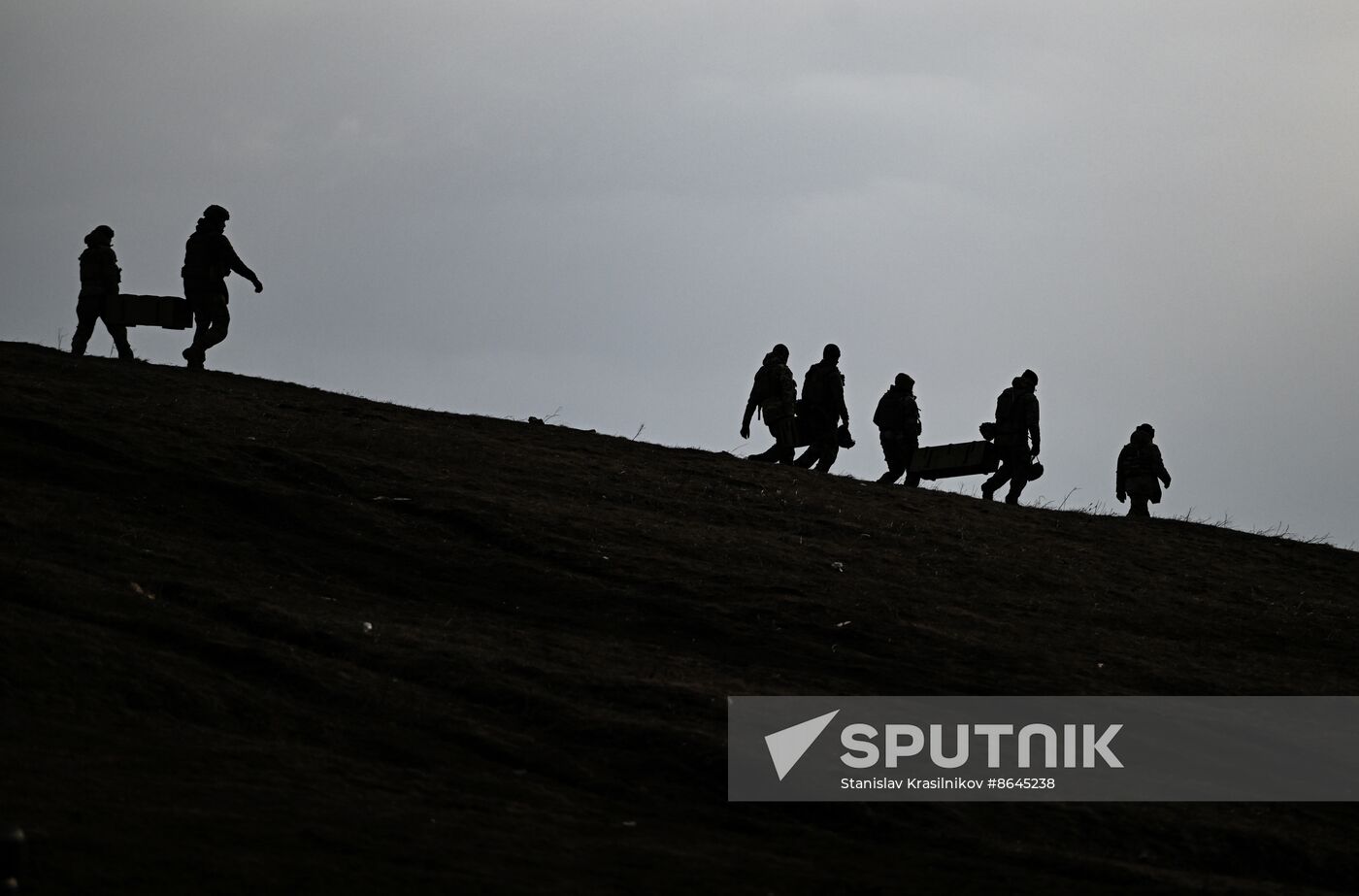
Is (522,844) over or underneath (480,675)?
underneath

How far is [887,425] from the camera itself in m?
26.4

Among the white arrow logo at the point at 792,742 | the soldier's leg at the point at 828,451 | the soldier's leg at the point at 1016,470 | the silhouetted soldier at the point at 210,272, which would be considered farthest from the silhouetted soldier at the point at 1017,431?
the white arrow logo at the point at 792,742

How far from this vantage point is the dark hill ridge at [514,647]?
9.03 meters

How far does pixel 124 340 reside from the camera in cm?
2447

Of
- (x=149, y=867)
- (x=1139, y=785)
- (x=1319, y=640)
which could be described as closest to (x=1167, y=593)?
(x=1319, y=640)

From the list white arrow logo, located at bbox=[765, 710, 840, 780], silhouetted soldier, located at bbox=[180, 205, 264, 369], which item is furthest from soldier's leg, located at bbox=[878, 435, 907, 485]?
white arrow logo, located at bbox=[765, 710, 840, 780]

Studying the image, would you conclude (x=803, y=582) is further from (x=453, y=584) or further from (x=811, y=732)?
(x=811, y=732)

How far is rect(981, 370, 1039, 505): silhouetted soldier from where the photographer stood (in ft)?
86.2

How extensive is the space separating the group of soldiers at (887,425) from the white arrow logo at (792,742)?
44.3ft

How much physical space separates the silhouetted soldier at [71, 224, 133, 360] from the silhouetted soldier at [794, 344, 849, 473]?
997 centimetres

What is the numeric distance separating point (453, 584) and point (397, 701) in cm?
399

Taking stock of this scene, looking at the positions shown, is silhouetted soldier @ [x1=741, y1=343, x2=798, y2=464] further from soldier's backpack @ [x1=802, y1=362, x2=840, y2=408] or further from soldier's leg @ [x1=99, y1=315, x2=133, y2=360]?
soldier's leg @ [x1=99, y1=315, x2=133, y2=360]

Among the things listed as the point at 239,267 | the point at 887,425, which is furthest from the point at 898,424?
the point at 239,267

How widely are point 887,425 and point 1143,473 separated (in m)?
4.24
